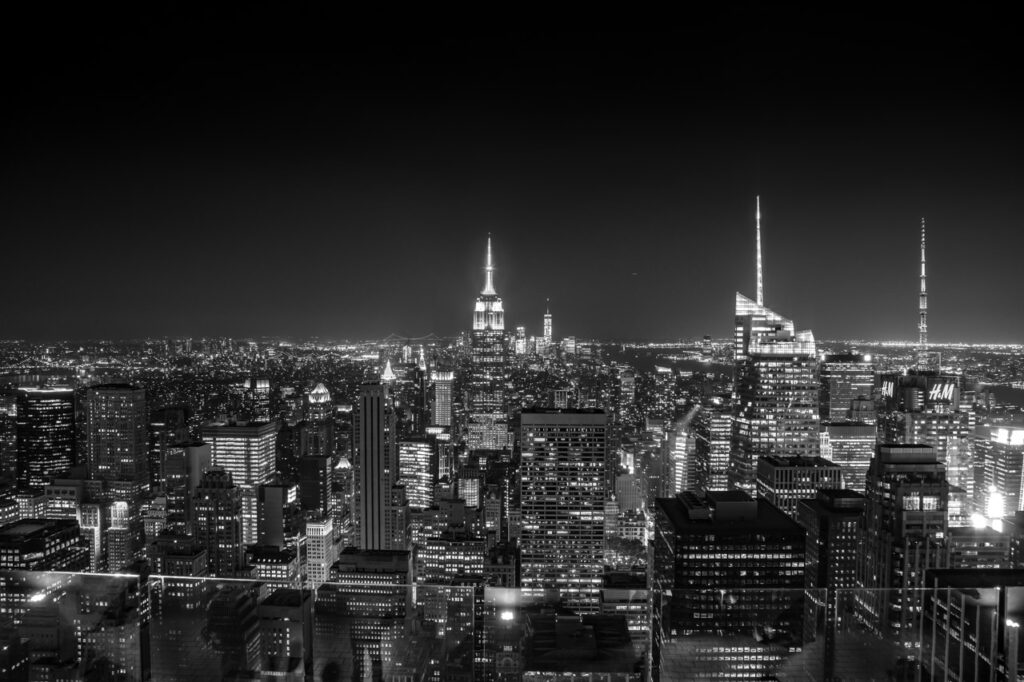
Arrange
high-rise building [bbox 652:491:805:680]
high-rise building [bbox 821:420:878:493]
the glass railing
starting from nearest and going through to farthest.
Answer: the glass railing, high-rise building [bbox 652:491:805:680], high-rise building [bbox 821:420:878:493]

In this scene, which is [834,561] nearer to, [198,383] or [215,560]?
[215,560]

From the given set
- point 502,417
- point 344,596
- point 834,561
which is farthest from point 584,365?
point 344,596

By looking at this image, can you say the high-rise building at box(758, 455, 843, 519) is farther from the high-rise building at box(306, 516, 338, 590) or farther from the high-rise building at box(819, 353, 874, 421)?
the high-rise building at box(306, 516, 338, 590)

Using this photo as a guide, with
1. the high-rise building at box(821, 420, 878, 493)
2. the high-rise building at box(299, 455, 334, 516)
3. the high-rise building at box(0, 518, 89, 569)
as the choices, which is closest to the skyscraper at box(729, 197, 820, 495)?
the high-rise building at box(821, 420, 878, 493)

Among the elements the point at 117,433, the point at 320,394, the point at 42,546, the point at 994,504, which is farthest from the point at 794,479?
the point at 117,433

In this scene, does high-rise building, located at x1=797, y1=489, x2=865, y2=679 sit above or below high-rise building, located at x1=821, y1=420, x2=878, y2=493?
below
